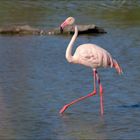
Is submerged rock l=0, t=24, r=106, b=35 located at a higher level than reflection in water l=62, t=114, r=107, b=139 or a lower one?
higher

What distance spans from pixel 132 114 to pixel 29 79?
3.08 meters

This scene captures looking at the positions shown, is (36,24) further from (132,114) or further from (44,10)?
(132,114)

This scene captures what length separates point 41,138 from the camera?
8.86m

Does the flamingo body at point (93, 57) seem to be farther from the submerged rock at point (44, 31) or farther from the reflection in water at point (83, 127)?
the submerged rock at point (44, 31)

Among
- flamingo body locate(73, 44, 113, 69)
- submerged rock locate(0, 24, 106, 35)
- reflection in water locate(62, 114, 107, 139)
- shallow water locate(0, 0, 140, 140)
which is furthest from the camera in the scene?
submerged rock locate(0, 24, 106, 35)

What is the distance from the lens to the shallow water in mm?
9422

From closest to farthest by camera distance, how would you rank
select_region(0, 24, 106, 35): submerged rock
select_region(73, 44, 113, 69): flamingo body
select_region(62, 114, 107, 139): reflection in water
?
select_region(62, 114, 107, 139): reflection in water < select_region(73, 44, 113, 69): flamingo body < select_region(0, 24, 106, 35): submerged rock

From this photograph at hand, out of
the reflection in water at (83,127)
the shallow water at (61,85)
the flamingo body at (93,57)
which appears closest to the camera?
the reflection in water at (83,127)

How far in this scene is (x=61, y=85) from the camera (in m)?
12.2

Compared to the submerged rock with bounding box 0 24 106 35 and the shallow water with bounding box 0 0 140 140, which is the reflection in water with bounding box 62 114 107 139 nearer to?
the shallow water with bounding box 0 0 140 140

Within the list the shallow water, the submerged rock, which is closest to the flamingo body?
the shallow water

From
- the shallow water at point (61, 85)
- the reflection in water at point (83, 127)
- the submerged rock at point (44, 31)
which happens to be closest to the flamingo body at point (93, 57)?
the shallow water at point (61, 85)

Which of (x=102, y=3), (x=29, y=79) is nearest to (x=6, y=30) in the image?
(x=29, y=79)

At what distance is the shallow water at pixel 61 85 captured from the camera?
9.42 meters
